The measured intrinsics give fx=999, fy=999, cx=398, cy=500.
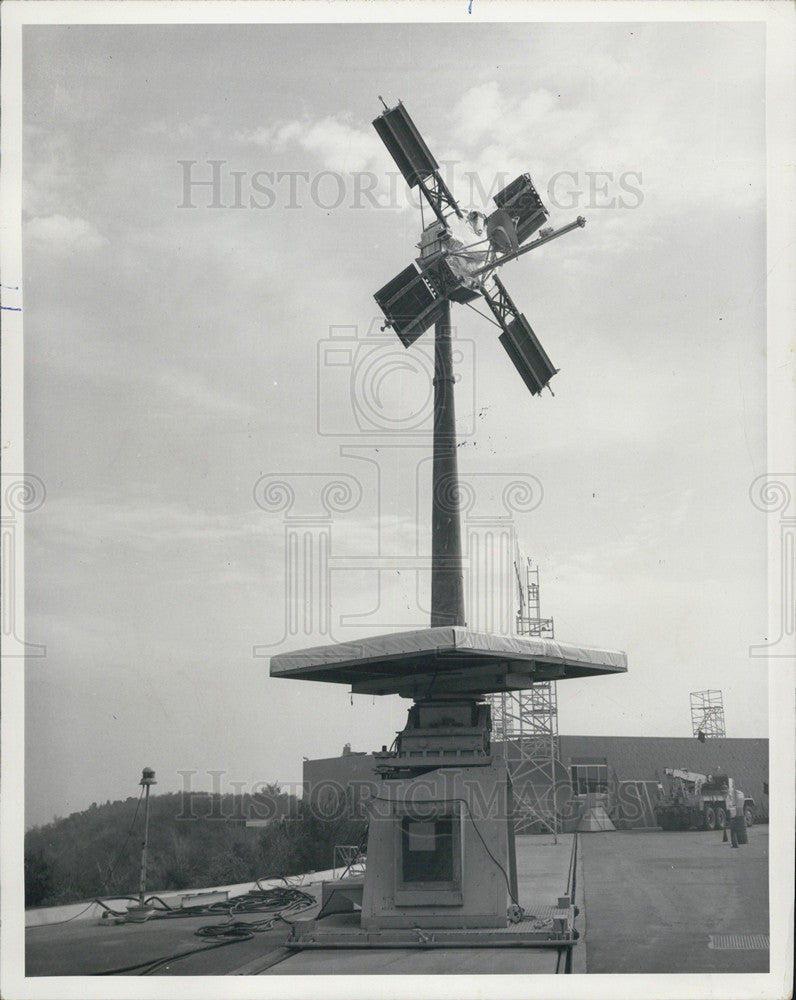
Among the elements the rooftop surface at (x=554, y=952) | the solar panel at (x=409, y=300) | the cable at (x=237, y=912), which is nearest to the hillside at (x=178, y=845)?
the cable at (x=237, y=912)

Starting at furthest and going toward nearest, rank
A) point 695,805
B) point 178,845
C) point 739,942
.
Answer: point 695,805 < point 178,845 < point 739,942

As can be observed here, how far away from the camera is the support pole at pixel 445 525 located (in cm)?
1391

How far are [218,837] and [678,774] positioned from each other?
19409 mm

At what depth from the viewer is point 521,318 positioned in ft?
48.6

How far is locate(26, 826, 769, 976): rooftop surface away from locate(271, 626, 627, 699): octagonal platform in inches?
129

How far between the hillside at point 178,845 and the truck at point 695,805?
1175cm

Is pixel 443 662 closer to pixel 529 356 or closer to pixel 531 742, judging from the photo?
pixel 529 356

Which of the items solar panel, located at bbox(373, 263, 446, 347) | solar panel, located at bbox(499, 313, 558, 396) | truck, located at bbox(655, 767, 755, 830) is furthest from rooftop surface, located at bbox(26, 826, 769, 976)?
truck, located at bbox(655, 767, 755, 830)

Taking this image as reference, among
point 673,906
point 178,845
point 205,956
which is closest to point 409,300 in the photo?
point 205,956

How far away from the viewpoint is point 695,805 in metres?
32.8

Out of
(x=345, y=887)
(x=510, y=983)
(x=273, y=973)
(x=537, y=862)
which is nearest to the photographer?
(x=510, y=983)

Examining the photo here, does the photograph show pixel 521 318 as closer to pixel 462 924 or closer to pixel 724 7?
pixel 724 7

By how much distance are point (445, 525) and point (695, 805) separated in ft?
75.5

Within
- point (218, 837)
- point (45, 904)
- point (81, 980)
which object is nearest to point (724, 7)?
point (81, 980)
